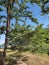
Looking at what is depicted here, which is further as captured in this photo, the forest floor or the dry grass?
the dry grass

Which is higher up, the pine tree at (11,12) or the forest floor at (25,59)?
the pine tree at (11,12)

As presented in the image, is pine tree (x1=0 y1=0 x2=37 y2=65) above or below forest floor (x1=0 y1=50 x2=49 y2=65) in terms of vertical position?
above

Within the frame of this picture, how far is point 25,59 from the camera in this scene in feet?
73.9

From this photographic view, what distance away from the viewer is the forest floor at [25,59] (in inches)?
863

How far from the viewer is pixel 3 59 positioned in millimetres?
20953

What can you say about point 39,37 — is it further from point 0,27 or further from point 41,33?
point 0,27

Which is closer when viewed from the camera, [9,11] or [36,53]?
[9,11]

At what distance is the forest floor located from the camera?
21.9 m

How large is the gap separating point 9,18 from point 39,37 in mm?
3551

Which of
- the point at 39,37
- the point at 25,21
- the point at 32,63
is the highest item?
the point at 25,21

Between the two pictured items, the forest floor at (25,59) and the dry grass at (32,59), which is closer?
the forest floor at (25,59)

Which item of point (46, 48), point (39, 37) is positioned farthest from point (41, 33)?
point (46, 48)

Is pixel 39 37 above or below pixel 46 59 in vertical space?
above

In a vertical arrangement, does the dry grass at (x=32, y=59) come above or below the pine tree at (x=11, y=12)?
below
